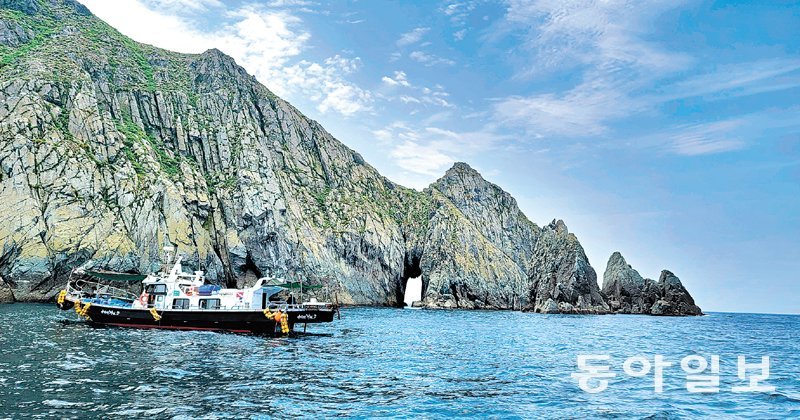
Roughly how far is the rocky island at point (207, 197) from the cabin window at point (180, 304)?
1557 inches

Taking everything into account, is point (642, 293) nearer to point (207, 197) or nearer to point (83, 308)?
point (207, 197)

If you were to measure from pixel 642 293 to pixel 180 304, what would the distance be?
11294 centimetres

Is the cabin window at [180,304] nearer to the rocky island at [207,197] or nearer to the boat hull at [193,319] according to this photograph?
the boat hull at [193,319]

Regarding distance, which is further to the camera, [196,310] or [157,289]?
[157,289]

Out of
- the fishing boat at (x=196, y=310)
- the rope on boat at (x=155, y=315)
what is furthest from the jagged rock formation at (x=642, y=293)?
the rope on boat at (x=155, y=315)

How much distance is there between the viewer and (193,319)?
46.6 metres

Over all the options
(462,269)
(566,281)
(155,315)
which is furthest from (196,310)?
(462,269)

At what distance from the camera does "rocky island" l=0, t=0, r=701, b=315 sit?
82.8 m

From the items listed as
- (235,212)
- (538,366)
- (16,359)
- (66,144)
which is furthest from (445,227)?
(16,359)

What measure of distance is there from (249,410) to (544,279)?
11570 cm

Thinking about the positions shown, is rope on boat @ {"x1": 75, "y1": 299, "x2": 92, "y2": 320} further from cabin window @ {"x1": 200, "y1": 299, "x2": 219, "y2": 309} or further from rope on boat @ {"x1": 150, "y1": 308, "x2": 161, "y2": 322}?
cabin window @ {"x1": 200, "y1": 299, "x2": 219, "y2": 309}

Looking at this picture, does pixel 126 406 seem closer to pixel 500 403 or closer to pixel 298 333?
pixel 500 403

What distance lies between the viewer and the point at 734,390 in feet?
80.8

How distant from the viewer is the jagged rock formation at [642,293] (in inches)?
4825
